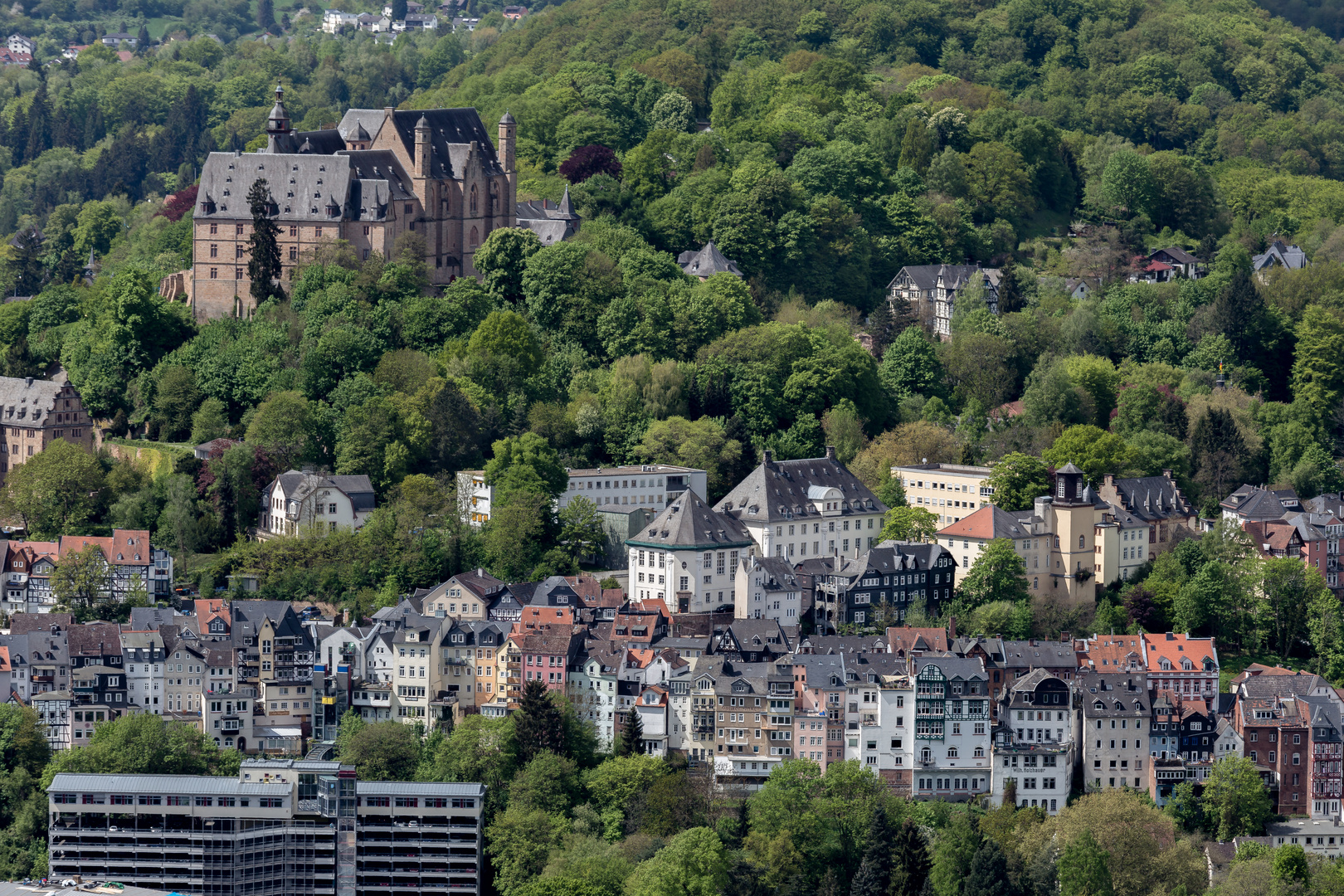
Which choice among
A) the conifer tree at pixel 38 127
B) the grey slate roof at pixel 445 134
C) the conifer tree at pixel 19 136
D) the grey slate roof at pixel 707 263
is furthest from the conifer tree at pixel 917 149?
the conifer tree at pixel 19 136

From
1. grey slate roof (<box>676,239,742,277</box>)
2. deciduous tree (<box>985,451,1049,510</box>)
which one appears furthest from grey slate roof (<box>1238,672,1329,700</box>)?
grey slate roof (<box>676,239,742,277</box>)

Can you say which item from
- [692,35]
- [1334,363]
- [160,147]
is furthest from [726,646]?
[160,147]

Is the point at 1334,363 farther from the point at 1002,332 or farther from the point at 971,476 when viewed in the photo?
the point at 971,476

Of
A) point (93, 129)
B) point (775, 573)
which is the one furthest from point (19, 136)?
point (775, 573)

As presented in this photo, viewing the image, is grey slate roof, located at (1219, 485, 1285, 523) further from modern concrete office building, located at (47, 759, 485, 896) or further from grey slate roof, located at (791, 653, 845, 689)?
modern concrete office building, located at (47, 759, 485, 896)

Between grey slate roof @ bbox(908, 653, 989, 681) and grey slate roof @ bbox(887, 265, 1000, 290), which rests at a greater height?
grey slate roof @ bbox(887, 265, 1000, 290)

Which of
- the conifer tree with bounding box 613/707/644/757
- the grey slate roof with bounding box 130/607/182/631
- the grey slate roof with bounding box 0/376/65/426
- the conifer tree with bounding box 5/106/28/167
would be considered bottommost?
the conifer tree with bounding box 613/707/644/757
